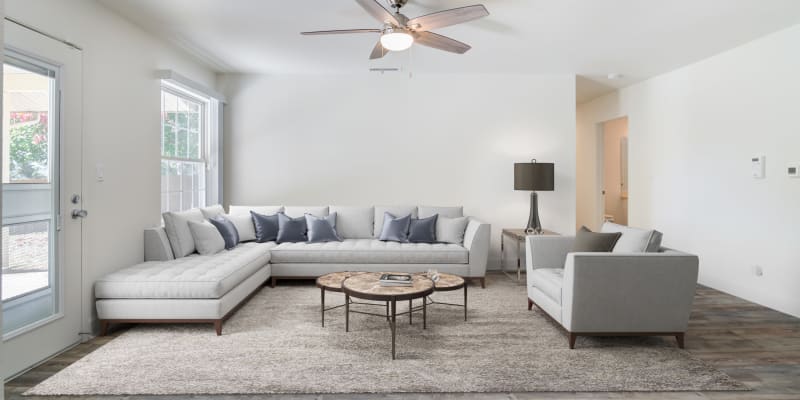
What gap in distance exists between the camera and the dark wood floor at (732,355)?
2.63 meters

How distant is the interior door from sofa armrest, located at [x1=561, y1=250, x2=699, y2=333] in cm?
350

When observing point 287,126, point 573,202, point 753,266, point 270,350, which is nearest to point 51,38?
point 270,350

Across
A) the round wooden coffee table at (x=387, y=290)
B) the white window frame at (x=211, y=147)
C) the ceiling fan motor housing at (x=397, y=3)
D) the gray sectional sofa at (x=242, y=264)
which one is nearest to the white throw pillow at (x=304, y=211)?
the gray sectional sofa at (x=242, y=264)

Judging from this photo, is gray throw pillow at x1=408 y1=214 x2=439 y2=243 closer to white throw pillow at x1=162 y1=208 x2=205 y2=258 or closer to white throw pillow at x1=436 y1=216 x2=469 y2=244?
white throw pillow at x1=436 y1=216 x2=469 y2=244

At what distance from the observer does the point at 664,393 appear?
2672 millimetres

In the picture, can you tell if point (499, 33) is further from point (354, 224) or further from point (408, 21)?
point (354, 224)

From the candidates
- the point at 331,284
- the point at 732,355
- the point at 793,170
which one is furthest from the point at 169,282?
the point at 793,170

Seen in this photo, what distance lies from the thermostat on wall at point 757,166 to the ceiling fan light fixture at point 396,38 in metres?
3.57

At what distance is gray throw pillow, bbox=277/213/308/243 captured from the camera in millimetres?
5543

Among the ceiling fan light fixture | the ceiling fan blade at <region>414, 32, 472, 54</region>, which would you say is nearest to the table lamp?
the ceiling fan blade at <region>414, 32, 472, 54</region>

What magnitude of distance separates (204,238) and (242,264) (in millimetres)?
688

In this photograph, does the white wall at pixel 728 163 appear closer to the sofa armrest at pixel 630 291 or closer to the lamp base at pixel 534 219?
the lamp base at pixel 534 219

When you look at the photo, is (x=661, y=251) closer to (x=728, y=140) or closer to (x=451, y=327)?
(x=451, y=327)

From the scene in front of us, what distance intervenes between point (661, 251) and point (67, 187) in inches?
168
